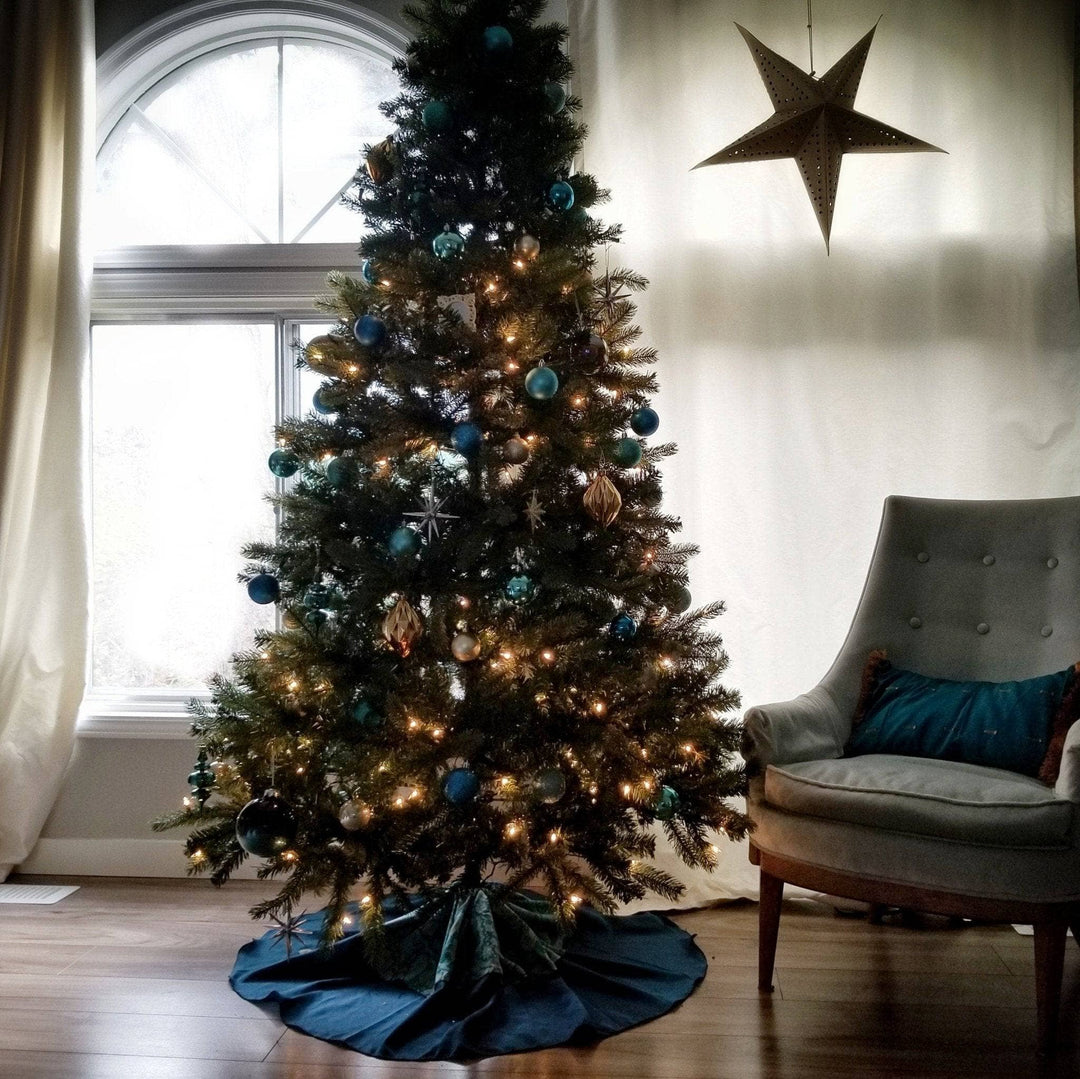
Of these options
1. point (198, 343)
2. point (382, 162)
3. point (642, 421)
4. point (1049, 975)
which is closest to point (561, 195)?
point (382, 162)

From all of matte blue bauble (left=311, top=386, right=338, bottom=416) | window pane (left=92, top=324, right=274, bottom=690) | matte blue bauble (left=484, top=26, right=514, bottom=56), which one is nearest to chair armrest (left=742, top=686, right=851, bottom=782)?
matte blue bauble (left=311, top=386, right=338, bottom=416)

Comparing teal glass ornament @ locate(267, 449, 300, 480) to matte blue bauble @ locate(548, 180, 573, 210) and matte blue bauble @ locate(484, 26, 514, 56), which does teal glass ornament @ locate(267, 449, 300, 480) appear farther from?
matte blue bauble @ locate(484, 26, 514, 56)

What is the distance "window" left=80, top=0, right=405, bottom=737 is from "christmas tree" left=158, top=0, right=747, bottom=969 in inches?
36.7

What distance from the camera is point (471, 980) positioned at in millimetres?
2111

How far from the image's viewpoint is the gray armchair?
6.19 ft

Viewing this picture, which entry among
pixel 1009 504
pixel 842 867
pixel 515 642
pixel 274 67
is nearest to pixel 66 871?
pixel 515 642

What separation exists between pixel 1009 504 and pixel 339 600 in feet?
5.18

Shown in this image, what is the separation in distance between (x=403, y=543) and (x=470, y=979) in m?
0.87

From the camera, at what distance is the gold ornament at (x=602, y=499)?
83.3 inches

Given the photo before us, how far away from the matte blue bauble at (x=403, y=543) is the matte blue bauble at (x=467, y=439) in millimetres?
188

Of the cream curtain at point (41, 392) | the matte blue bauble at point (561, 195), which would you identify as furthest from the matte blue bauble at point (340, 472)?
the cream curtain at point (41, 392)

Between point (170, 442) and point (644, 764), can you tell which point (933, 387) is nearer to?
point (644, 764)

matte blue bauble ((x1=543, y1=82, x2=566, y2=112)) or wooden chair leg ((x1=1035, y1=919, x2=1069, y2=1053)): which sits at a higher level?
matte blue bauble ((x1=543, y1=82, x2=566, y2=112))

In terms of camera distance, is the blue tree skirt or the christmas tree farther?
the christmas tree
